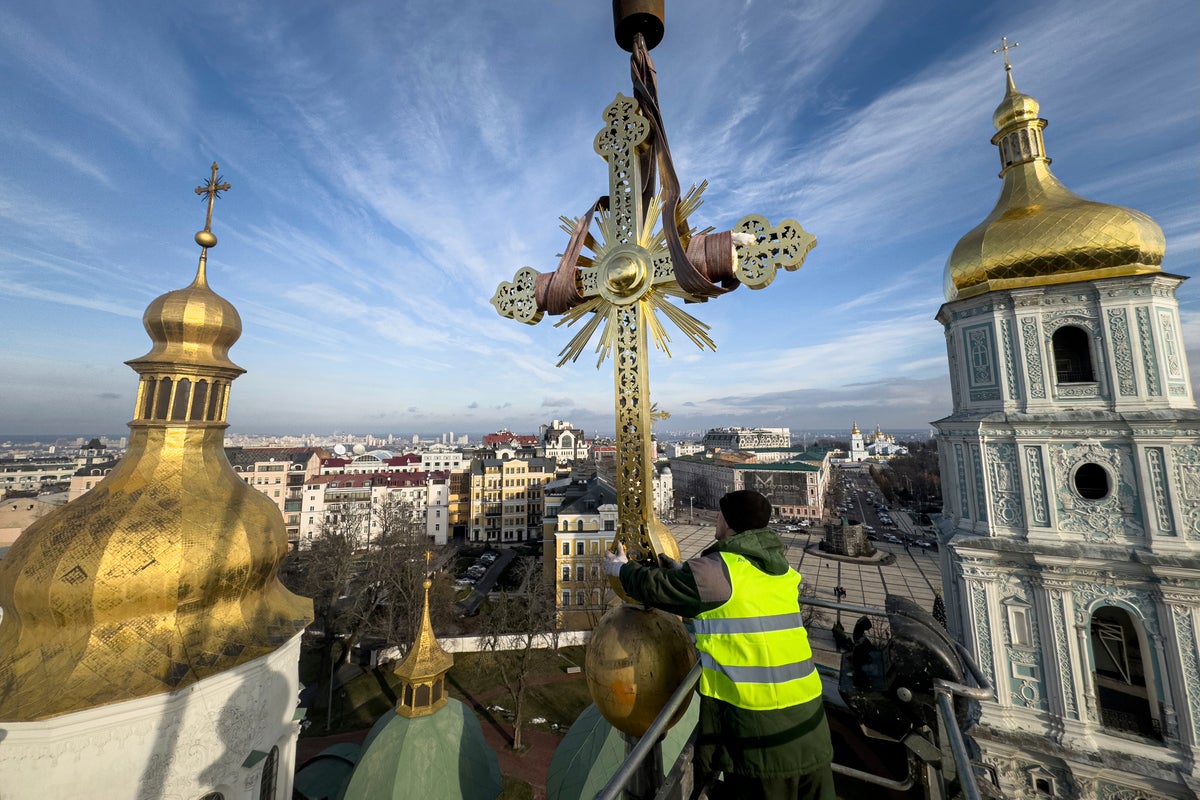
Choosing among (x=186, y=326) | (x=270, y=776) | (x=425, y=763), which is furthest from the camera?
(x=425, y=763)

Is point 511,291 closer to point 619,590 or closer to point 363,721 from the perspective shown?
point 619,590

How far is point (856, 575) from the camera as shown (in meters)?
35.7

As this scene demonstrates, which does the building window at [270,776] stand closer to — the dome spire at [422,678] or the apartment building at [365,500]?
the dome spire at [422,678]

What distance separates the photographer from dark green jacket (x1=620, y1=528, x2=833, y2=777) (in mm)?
2197

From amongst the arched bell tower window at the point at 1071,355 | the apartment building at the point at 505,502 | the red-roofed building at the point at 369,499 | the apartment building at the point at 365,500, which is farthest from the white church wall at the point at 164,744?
the apartment building at the point at 505,502

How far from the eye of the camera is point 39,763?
5.35 meters

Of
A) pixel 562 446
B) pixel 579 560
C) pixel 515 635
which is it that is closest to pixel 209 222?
pixel 515 635

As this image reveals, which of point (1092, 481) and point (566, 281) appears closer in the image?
point (566, 281)

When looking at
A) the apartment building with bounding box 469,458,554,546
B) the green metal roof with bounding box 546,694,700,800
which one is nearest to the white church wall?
the green metal roof with bounding box 546,694,700,800

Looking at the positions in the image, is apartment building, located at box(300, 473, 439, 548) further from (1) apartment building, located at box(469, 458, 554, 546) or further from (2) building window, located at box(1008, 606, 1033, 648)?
(2) building window, located at box(1008, 606, 1033, 648)

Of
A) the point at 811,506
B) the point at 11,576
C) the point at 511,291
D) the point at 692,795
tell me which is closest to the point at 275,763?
the point at 11,576

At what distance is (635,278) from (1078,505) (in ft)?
44.7

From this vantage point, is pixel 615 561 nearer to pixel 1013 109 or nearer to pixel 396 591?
pixel 1013 109

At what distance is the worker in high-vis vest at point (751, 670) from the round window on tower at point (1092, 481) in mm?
13190
